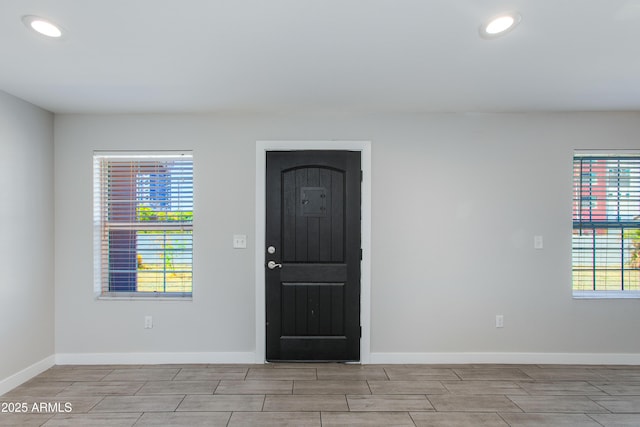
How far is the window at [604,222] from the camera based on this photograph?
13.4ft

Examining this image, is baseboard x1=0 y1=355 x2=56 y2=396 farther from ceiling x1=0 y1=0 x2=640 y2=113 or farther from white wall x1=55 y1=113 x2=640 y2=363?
ceiling x1=0 y1=0 x2=640 y2=113

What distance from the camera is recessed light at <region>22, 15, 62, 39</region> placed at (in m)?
2.16

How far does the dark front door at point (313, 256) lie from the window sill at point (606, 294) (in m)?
2.04

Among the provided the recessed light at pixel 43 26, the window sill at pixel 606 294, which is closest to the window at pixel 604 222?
the window sill at pixel 606 294

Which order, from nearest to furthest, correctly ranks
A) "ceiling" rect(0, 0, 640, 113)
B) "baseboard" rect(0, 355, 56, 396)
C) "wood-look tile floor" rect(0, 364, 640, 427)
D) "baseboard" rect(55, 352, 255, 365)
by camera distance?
1. "ceiling" rect(0, 0, 640, 113)
2. "wood-look tile floor" rect(0, 364, 640, 427)
3. "baseboard" rect(0, 355, 56, 396)
4. "baseboard" rect(55, 352, 255, 365)

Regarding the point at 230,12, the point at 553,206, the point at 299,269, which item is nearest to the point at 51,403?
the point at 299,269

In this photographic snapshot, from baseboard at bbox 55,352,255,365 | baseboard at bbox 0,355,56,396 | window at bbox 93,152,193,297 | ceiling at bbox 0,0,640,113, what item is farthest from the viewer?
window at bbox 93,152,193,297

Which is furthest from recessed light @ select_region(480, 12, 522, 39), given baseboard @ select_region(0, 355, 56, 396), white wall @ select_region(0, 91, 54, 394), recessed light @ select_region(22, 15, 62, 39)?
baseboard @ select_region(0, 355, 56, 396)

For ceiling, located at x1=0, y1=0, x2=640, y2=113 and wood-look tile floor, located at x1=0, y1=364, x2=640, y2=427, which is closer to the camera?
ceiling, located at x1=0, y1=0, x2=640, y2=113

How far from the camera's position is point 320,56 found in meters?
2.65

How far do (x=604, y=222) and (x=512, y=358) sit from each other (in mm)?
1521

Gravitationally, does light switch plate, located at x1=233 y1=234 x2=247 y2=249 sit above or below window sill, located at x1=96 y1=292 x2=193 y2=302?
above

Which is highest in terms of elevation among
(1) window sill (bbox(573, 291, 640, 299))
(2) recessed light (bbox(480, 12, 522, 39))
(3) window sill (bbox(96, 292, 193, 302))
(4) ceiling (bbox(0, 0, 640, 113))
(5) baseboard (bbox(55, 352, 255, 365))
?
(2) recessed light (bbox(480, 12, 522, 39))

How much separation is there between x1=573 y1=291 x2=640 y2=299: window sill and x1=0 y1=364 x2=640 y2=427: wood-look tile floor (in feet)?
2.02
